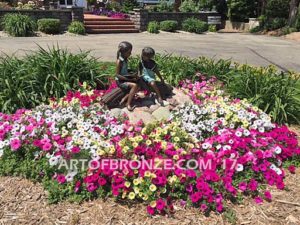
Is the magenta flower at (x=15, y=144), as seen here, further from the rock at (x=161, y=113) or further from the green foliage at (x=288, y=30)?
the green foliage at (x=288, y=30)

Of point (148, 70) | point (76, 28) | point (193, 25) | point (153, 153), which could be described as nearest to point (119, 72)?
point (148, 70)

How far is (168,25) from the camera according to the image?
20016mm

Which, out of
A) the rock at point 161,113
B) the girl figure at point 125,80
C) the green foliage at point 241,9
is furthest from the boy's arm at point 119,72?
the green foliage at point 241,9

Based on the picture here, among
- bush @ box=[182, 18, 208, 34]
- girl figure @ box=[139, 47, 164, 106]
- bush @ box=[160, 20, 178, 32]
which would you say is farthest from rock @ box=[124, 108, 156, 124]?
bush @ box=[182, 18, 208, 34]

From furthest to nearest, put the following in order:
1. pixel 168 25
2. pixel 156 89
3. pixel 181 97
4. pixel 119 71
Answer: pixel 168 25 → pixel 181 97 → pixel 156 89 → pixel 119 71

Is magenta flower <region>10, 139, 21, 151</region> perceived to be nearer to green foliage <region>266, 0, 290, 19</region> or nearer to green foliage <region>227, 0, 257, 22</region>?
green foliage <region>266, 0, 290, 19</region>

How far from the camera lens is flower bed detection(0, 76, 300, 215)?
3.70m

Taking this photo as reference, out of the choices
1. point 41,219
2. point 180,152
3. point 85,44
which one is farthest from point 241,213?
point 85,44

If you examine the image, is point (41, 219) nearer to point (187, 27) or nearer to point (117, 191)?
point (117, 191)

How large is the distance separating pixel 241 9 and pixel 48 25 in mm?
15761

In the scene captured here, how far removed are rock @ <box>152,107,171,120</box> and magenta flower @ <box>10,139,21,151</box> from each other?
6.51 ft

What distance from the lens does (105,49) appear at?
1241 cm

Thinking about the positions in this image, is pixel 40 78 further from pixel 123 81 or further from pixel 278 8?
pixel 278 8

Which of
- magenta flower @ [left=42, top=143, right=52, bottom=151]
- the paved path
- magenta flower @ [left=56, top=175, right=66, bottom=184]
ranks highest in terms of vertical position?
the paved path
